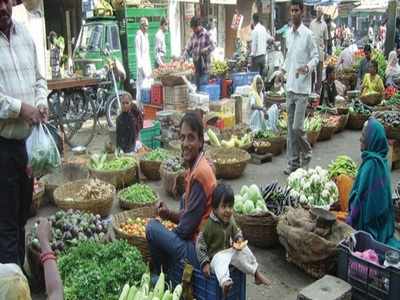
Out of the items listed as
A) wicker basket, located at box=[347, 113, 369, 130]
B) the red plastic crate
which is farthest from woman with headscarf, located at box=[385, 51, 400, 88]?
the red plastic crate

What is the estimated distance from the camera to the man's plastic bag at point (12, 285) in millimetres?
1532

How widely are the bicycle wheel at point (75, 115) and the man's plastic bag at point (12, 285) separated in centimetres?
744

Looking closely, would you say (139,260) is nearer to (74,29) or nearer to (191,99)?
(191,99)

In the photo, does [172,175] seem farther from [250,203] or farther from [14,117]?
[14,117]

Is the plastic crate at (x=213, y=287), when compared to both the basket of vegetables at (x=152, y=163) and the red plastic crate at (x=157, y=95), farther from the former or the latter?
the red plastic crate at (x=157, y=95)

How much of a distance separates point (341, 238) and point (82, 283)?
85.6 inches

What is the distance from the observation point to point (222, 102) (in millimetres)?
9844

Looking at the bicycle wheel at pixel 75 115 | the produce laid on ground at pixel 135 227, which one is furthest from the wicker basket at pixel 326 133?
the produce laid on ground at pixel 135 227

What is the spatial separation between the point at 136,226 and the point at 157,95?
628 cm

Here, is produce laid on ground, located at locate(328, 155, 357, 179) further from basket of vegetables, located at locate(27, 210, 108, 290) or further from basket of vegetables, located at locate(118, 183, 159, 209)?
basket of vegetables, located at locate(27, 210, 108, 290)

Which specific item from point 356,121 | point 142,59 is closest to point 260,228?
point 356,121

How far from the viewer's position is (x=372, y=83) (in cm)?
1063

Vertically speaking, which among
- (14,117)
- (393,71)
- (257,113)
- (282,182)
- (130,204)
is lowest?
Result: (282,182)

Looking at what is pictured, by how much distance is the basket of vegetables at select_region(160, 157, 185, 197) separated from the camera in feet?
20.2
